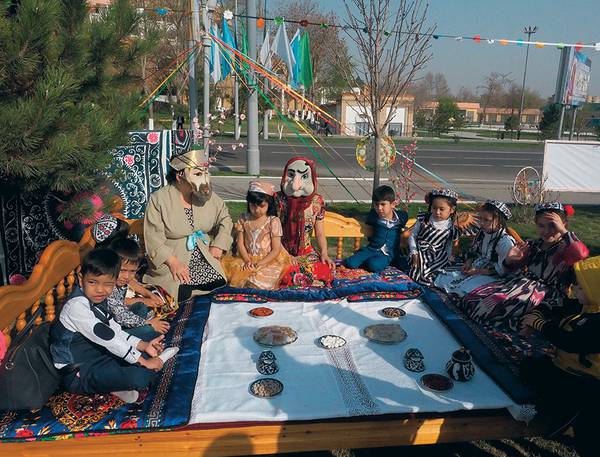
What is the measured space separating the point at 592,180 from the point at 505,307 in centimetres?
727

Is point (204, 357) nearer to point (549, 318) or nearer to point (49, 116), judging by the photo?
point (49, 116)

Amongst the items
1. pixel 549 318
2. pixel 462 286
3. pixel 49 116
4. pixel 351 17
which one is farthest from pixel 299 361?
pixel 351 17

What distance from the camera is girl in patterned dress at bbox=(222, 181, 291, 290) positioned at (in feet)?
14.1

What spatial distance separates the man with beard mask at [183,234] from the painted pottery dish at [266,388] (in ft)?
4.62

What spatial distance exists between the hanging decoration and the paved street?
1.12 feet

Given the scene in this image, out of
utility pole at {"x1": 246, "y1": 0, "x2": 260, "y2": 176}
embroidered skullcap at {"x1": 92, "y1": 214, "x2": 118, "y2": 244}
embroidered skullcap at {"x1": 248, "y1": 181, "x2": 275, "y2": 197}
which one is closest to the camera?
embroidered skullcap at {"x1": 92, "y1": 214, "x2": 118, "y2": 244}

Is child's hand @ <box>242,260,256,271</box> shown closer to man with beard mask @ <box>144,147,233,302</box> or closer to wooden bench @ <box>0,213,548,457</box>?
man with beard mask @ <box>144,147,233,302</box>

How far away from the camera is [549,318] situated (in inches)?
114

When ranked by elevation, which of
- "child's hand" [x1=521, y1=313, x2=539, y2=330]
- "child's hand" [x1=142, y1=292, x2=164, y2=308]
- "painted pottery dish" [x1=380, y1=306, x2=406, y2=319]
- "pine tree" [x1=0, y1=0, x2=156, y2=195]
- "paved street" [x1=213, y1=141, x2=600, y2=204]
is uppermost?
"pine tree" [x1=0, y1=0, x2=156, y2=195]

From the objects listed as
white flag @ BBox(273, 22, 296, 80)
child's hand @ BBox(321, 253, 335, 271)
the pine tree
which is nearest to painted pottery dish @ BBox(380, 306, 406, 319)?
child's hand @ BBox(321, 253, 335, 271)

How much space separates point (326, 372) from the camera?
9.97 feet

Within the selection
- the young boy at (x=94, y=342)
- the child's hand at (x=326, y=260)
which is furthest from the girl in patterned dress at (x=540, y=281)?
the young boy at (x=94, y=342)

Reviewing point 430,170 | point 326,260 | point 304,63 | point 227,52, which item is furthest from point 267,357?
point 430,170

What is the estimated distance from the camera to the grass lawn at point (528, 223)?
7191 millimetres
